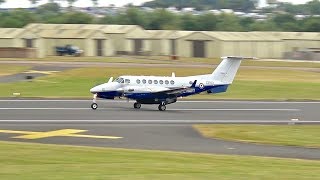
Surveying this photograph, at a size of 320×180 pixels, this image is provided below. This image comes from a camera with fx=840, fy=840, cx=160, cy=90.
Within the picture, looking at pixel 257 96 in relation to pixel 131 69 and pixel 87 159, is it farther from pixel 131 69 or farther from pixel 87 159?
pixel 87 159

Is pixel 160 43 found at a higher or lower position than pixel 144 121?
lower

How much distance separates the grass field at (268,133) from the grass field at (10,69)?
43019 mm

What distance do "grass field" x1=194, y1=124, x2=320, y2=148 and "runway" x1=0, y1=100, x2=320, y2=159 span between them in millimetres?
938

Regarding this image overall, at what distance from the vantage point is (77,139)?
33125 millimetres

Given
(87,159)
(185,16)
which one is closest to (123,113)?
(87,159)

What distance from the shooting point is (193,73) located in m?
80.0

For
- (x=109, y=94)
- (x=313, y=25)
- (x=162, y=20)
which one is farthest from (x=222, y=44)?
(x=109, y=94)

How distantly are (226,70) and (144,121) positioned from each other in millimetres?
10603

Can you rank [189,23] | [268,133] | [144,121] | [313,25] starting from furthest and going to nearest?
[189,23]
[313,25]
[144,121]
[268,133]

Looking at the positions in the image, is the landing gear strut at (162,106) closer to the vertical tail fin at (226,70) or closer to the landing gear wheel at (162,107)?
the landing gear wheel at (162,107)

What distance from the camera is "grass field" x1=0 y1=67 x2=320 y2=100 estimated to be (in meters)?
57.7

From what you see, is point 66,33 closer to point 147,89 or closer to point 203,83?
point 203,83

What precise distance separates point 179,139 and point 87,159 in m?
9.19

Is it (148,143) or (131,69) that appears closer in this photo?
(148,143)
